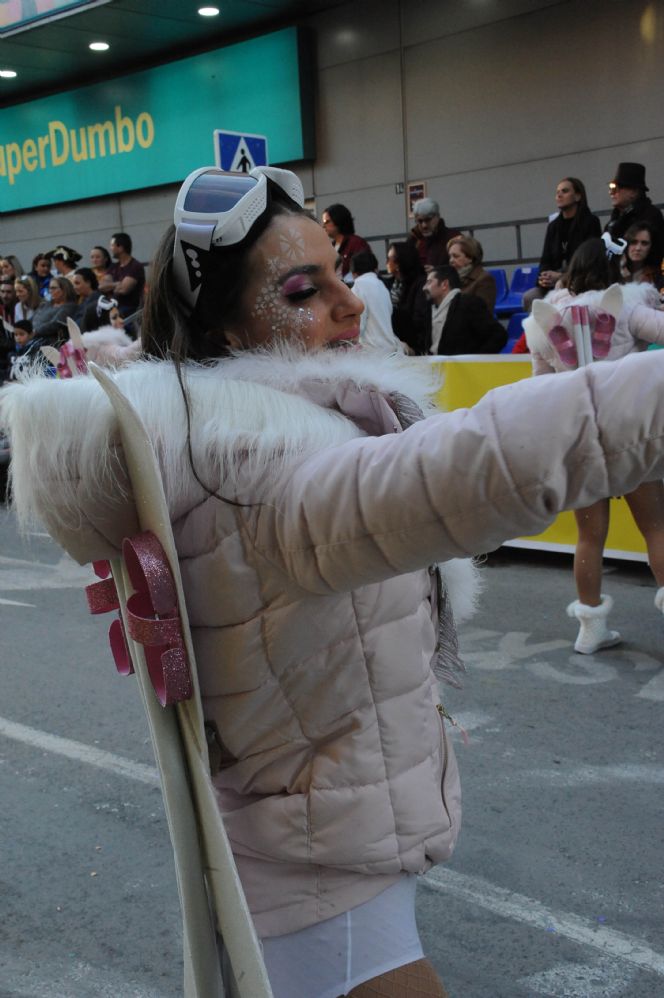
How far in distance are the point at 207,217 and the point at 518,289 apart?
11.2m

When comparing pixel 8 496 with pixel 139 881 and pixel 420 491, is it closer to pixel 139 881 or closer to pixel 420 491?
pixel 420 491

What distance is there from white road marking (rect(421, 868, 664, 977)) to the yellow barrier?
3.44 metres

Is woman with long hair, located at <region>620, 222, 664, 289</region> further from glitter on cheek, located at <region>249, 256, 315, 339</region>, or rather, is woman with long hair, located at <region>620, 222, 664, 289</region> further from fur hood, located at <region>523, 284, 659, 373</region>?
glitter on cheek, located at <region>249, 256, 315, 339</region>

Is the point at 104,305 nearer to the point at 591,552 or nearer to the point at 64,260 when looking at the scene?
the point at 64,260

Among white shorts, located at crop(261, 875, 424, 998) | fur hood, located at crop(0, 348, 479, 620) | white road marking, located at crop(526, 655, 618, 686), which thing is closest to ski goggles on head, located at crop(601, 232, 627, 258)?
white road marking, located at crop(526, 655, 618, 686)

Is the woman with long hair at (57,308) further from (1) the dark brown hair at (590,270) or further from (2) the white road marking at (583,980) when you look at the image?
(2) the white road marking at (583,980)

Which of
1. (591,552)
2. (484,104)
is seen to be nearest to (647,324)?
(591,552)

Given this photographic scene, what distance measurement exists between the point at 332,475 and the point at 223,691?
1.34 ft

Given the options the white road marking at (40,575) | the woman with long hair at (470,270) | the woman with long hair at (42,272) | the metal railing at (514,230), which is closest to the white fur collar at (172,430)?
the white road marking at (40,575)

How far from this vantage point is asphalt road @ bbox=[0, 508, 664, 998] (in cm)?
284

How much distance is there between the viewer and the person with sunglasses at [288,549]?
1313 millimetres

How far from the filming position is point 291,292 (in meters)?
1.57

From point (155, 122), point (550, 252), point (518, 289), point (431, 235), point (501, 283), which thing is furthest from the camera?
point (155, 122)

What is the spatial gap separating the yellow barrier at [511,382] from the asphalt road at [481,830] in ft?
3.07
